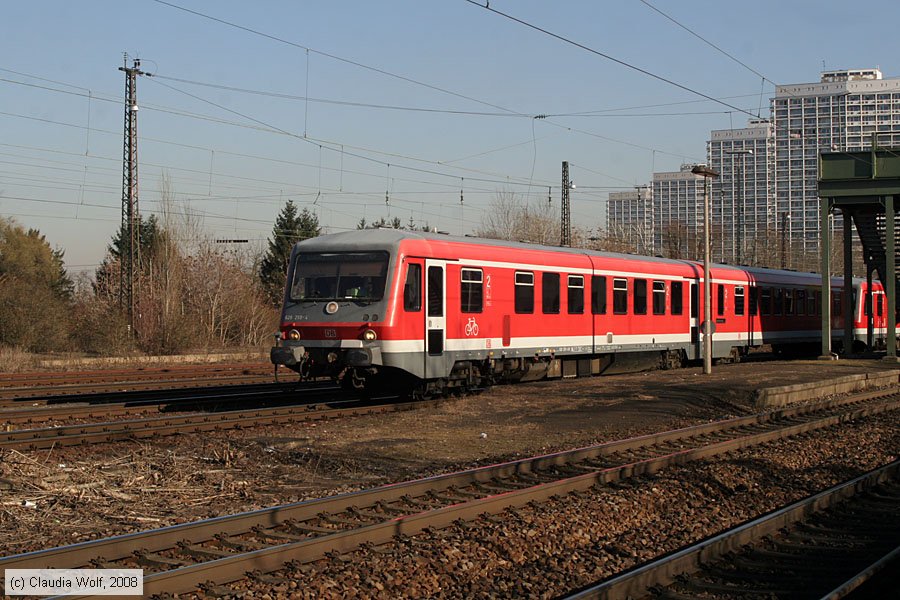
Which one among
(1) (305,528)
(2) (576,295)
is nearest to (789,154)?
(2) (576,295)

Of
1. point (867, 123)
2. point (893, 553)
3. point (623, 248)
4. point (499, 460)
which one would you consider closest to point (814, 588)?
point (893, 553)

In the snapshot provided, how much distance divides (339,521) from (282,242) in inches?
2154

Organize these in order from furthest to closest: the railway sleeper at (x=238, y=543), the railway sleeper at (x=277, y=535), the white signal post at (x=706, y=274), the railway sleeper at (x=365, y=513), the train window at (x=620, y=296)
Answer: the white signal post at (x=706, y=274), the train window at (x=620, y=296), the railway sleeper at (x=365, y=513), the railway sleeper at (x=277, y=535), the railway sleeper at (x=238, y=543)

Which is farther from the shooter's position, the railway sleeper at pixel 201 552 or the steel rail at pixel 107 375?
the steel rail at pixel 107 375

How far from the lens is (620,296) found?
79.5ft

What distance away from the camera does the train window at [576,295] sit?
2228 centimetres

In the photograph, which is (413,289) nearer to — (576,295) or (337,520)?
(576,295)

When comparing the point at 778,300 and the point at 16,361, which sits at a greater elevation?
the point at 778,300

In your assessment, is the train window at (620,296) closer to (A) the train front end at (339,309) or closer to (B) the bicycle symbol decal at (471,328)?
(B) the bicycle symbol decal at (471,328)

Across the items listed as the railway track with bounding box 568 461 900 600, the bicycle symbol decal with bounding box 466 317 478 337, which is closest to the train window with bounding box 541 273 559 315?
the bicycle symbol decal with bounding box 466 317 478 337

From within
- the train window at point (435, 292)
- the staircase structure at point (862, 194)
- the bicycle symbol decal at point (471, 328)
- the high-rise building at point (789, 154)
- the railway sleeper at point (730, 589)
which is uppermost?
the high-rise building at point (789, 154)

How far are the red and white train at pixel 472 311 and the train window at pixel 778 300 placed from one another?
20.4 ft

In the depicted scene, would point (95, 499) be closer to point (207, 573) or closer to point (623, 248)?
point (207, 573)

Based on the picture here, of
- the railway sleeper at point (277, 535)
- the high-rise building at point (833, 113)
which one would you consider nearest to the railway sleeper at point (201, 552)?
the railway sleeper at point (277, 535)
